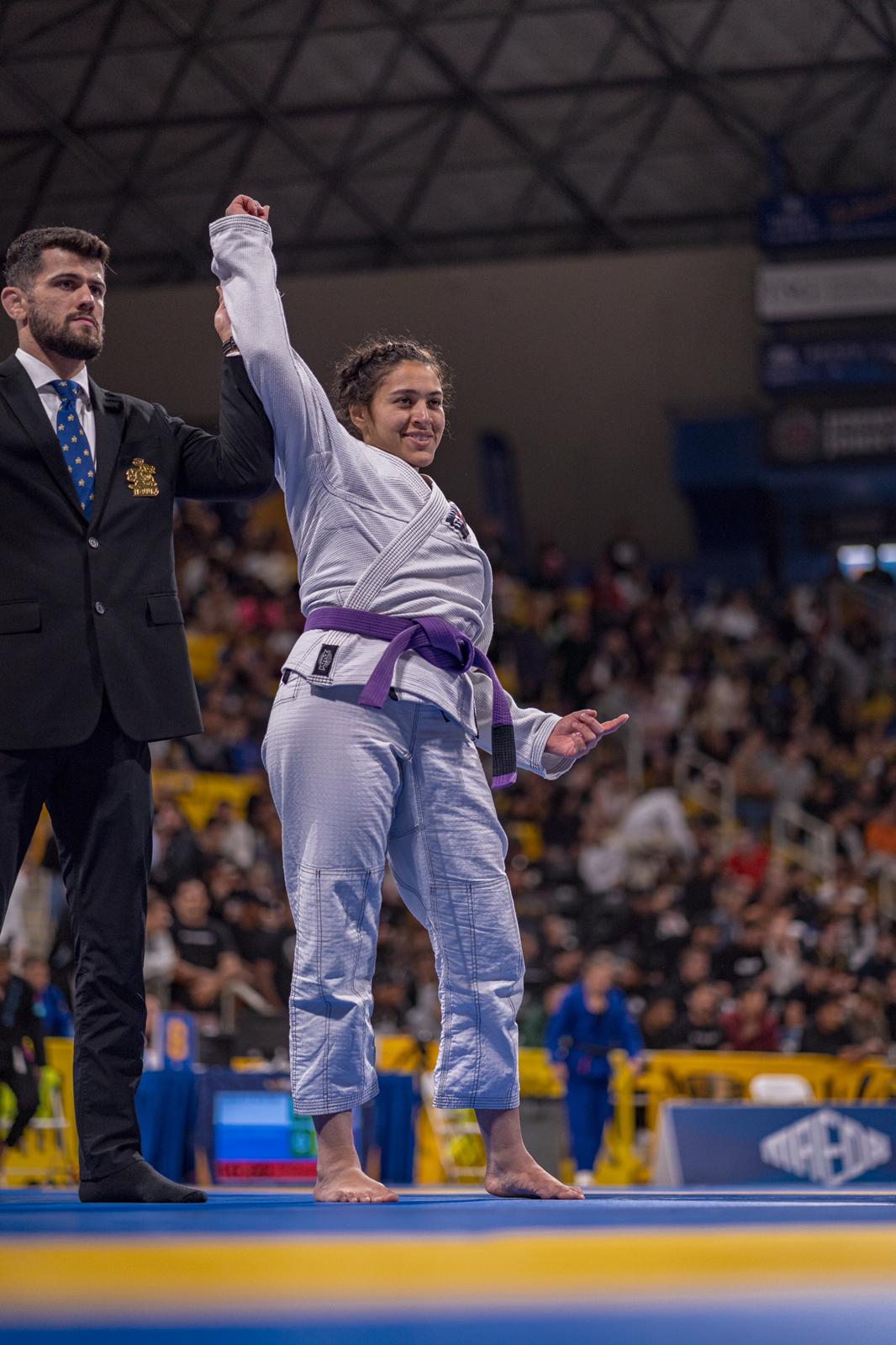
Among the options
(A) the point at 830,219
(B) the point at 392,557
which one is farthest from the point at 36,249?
(A) the point at 830,219

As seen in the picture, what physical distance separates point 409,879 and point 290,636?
1157 centimetres

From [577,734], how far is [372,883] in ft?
1.79

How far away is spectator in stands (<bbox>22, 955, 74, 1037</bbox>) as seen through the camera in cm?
820

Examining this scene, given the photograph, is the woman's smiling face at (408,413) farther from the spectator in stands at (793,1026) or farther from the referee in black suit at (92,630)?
the spectator in stands at (793,1026)

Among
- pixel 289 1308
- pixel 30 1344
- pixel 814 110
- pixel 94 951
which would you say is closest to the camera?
pixel 30 1344

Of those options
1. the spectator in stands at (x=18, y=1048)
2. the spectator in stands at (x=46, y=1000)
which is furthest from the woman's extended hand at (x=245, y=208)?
the spectator in stands at (x=46, y=1000)

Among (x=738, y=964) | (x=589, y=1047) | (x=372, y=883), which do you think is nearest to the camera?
(x=372, y=883)

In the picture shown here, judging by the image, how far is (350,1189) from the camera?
279cm

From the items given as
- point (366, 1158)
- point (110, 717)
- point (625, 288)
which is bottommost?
point (366, 1158)

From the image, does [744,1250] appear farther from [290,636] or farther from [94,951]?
[290,636]

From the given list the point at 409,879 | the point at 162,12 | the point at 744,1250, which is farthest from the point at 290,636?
the point at 744,1250

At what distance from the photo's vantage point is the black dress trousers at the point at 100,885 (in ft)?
9.29

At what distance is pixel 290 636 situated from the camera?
1462 centimetres

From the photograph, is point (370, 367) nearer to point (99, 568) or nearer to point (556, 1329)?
point (99, 568)
